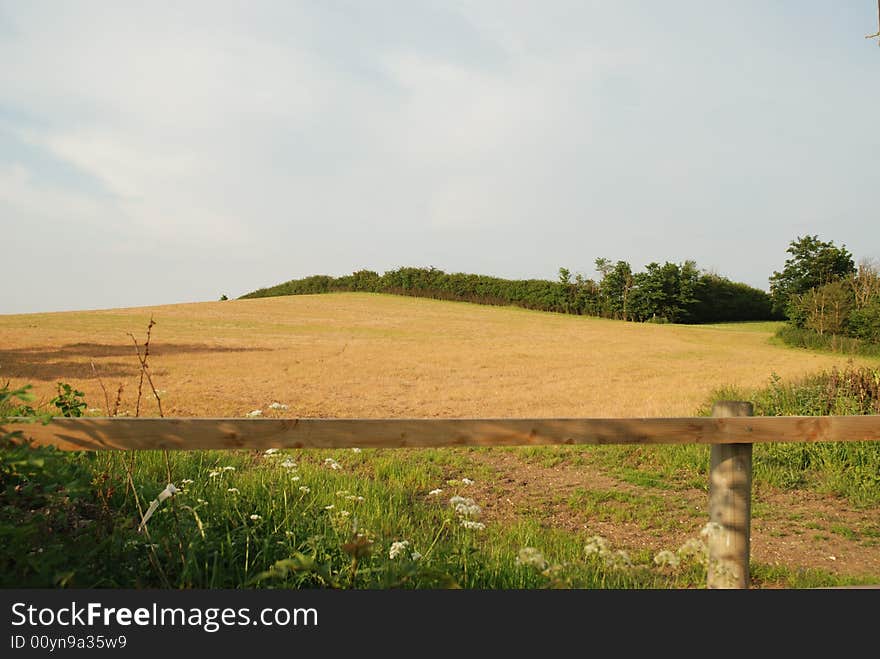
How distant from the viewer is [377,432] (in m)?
2.77

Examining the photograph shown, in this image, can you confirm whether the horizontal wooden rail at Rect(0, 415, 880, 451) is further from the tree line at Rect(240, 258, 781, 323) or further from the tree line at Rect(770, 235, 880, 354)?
the tree line at Rect(240, 258, 781, 323)

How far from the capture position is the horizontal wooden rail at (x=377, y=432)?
267 cm

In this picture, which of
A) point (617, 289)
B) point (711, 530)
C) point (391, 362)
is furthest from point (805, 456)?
point (617, 289)

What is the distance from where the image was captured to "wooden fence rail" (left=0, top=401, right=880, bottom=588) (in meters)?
2.68

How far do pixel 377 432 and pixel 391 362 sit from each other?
1621 cm

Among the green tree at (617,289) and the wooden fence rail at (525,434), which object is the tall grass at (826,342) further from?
the wooden fence rail at (525,434)

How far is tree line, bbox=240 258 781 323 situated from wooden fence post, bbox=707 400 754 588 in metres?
38.3

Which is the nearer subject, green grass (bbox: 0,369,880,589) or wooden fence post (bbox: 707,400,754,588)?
green grass (bbox: 0,369,880,589)

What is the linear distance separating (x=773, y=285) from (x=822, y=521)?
38.5 m

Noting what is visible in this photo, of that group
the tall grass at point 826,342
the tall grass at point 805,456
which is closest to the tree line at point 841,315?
the tall grass at point 826,342

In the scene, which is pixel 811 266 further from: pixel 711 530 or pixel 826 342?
pixel 711 530

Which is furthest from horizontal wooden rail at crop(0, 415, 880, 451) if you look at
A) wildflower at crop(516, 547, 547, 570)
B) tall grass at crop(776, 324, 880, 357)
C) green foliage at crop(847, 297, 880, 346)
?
green foliage at crop(847, 297, 880, 346)

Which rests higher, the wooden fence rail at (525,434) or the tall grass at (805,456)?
the wooden fence rail at (525,434)

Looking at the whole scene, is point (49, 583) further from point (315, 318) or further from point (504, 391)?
point (315, 318)
